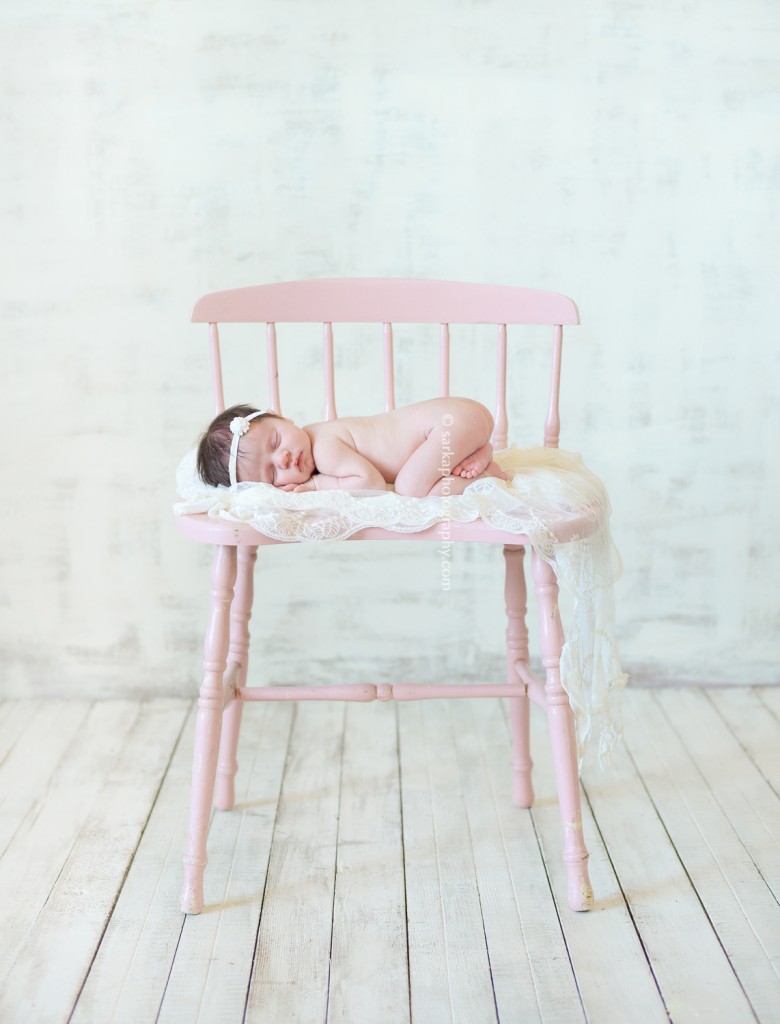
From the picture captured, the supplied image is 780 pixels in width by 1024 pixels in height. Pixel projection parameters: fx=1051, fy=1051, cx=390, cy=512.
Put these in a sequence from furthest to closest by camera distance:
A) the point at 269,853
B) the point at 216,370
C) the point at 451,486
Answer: the point at 216,370, the point at 269,853, the point at 451,486

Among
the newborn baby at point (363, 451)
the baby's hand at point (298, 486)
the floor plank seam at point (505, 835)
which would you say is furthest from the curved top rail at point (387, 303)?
the floor plank seam at point (505, 835)

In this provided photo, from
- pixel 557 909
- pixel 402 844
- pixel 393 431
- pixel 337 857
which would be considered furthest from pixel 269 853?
pixel 393 431

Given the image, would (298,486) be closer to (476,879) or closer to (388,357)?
(388,357)

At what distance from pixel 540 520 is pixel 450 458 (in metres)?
0.19

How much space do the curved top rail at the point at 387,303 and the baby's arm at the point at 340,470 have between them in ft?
0.91

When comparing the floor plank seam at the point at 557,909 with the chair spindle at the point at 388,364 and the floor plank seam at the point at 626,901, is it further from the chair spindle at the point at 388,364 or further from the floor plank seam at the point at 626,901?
the chair spindle at the point at 388,364

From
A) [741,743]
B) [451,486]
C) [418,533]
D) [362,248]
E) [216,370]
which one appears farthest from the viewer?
[362,248]

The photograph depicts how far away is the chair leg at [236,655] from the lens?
1743 mm

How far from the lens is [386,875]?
5.14 feet

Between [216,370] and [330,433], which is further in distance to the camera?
[216,370]

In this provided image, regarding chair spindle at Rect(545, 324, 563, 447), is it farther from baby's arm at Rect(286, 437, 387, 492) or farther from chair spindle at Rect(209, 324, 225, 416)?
chair spindle at Rect(209, 324, 225, 416)

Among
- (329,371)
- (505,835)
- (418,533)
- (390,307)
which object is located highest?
(390,307)

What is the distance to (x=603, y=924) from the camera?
1434mm

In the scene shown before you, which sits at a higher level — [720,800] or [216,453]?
[216,453]
